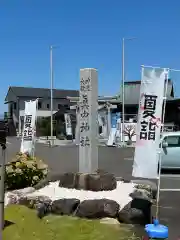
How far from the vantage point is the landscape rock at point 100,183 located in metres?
7.77

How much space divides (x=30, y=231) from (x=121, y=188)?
6.21m

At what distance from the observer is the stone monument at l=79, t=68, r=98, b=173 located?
27.8 feet

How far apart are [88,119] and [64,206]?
8.53 feet

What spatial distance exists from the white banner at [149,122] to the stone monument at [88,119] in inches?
103

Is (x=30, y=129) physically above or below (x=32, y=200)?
above

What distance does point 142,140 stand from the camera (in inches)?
233

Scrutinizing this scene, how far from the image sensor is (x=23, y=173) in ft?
25.8

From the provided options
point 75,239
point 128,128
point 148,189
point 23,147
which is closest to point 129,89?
point 128,128

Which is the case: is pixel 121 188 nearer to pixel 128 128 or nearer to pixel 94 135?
pixel 94 135

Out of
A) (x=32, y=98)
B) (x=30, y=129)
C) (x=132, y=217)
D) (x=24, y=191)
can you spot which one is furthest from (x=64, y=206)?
(x=32, y=98)

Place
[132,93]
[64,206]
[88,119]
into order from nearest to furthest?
[64,206] → [88,119] → [132,93]

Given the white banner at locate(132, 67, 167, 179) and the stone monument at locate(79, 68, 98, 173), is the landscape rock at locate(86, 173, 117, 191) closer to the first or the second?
the stone monument at locate(79, 68, 98, 173)

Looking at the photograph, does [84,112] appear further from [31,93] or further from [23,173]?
[31,93]

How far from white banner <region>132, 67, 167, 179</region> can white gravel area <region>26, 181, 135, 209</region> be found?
4.39 feet
